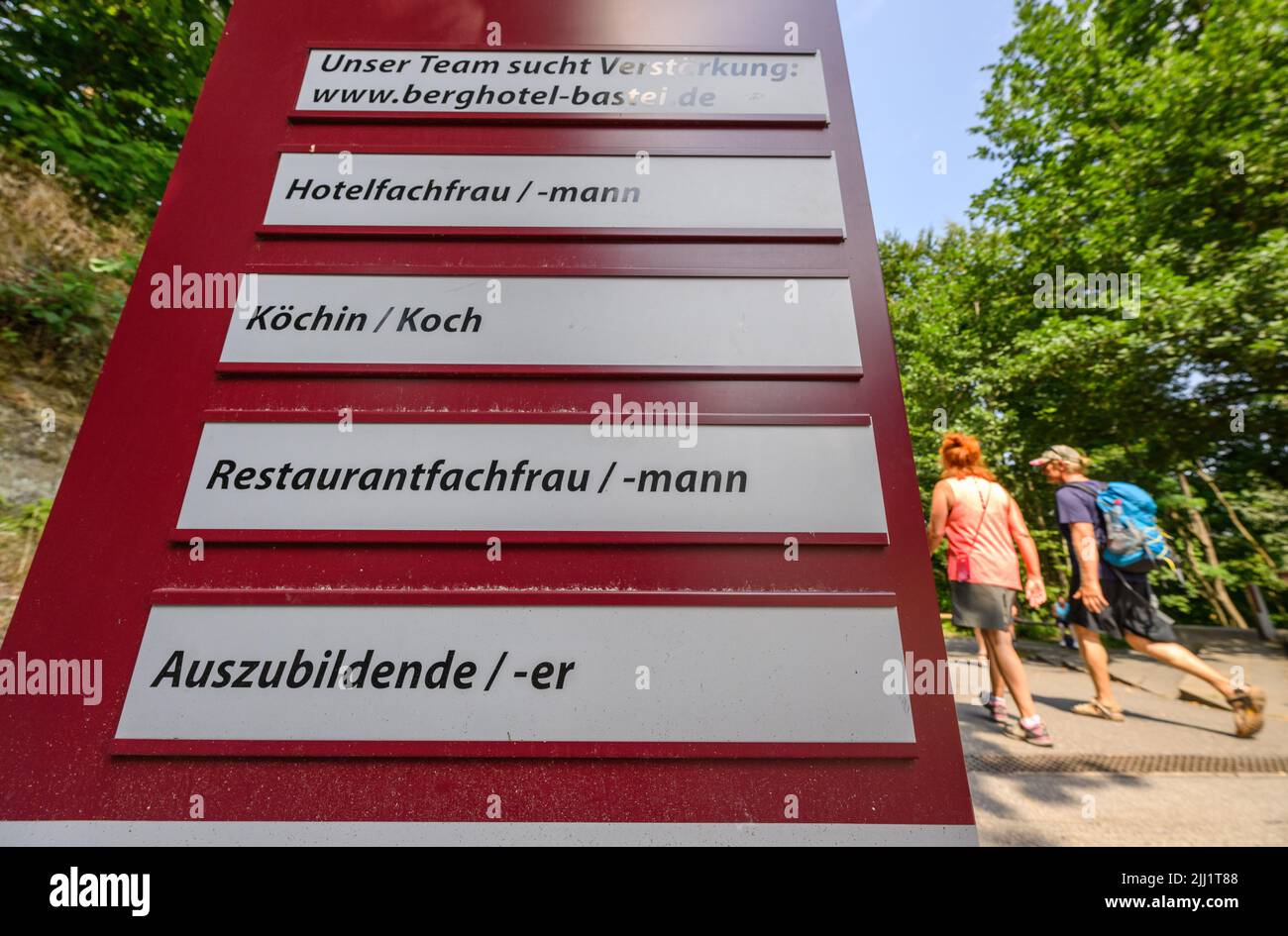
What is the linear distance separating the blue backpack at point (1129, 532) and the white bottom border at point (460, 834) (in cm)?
295

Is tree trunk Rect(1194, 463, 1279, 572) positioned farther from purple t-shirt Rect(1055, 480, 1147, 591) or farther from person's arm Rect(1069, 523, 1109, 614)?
person's arm Rect(1069, 523, 1109, 614)

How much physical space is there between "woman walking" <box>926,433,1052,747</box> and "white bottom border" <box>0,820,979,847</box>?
84.2 inches

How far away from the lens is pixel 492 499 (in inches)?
63.2

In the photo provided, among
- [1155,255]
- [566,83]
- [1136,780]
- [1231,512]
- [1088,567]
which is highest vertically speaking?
[1155,255]

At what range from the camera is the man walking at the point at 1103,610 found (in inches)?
121

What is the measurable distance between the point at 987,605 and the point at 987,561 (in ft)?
0.91

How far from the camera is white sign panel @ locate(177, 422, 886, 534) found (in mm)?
1588

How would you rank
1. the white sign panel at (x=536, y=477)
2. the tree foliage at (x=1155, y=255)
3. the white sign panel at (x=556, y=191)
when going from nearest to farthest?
the white sign panel at (x=536, y=477) → the white sign panel at (x=556, y=191) → the tree foliage at (x=1155, y=255)

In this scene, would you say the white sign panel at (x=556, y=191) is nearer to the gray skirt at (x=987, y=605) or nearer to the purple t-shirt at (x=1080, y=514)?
the gray skirt at (x=987, y=605)

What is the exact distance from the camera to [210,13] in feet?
13.8

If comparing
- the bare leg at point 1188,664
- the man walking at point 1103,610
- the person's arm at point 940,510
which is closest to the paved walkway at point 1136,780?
the man walking at point 1103,610

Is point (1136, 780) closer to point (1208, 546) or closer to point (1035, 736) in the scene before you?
point (1035, 736)

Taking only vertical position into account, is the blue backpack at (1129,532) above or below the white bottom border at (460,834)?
above

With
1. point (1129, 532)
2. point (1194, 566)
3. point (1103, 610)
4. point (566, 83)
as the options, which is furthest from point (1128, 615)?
point (1194, 566)
